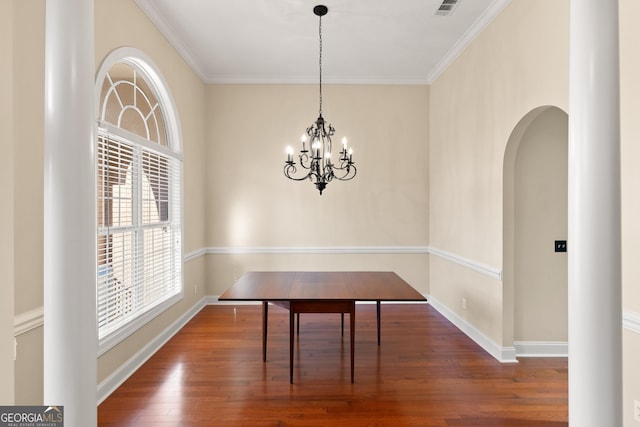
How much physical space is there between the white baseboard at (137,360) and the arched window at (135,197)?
236mm

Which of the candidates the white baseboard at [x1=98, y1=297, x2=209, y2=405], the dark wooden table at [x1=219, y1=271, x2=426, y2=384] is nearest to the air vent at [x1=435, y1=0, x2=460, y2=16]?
the dark wooden table at [x1=219, y1=271, x2=426, y2=384]

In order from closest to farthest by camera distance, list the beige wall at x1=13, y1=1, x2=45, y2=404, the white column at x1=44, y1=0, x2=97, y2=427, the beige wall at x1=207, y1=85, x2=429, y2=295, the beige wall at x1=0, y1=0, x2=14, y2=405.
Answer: the white column at x1=44, y1=0, x2=97, y2=427, the beige wall at x1=0, y1=0, x2=14, y2=405, the beige wall at x1=13, y1=1, x2=45, y2=404, the beige wall at x1=207, y1=85, x2=429, y2=295

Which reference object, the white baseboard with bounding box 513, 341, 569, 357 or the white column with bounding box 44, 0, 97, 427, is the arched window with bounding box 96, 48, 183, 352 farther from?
the white baseboard with bounding box 513, 341, 569, 357

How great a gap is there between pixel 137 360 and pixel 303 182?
281cm

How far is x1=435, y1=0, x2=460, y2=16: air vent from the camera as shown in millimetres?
3039

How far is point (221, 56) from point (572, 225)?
4007 mm

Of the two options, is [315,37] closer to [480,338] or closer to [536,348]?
[480,338]

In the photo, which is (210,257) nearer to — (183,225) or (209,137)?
(183,225)

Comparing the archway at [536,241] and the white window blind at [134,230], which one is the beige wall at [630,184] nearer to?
the archway at [536,241]

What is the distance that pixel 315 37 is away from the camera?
3668 millimetres

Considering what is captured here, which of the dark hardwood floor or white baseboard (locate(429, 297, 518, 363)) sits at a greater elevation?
white baseboard (locate(429, 297, 518, 363))

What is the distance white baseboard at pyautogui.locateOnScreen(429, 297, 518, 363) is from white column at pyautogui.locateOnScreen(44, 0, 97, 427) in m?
3.07

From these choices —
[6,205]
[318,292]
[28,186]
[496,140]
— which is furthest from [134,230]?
[496,140]

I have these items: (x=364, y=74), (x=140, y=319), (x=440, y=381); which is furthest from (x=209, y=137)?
(x=440, y=381)
